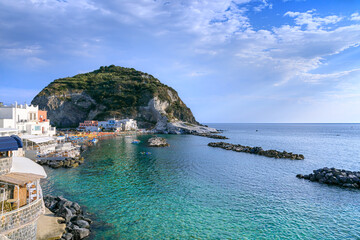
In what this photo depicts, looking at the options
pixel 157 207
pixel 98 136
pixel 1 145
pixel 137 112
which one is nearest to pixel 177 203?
pixel 157 207

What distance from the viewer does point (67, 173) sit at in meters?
29.8

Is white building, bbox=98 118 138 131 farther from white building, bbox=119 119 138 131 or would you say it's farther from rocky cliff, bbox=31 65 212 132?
rocky cliff, bbox=31 65 212 132

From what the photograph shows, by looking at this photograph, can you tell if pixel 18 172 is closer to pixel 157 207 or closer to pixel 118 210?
pixel 118 210

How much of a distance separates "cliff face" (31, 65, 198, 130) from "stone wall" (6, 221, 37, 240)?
11166cm

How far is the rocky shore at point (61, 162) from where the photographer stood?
110ft

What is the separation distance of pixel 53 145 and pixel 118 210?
3250cm

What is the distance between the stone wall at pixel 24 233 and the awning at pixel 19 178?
2.28 meters

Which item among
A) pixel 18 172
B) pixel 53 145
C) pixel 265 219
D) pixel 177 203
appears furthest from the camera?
pixel 53 145

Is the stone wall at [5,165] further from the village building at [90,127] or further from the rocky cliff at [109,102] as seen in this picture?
the rocky cliff at [109,102]

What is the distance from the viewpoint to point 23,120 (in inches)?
1742

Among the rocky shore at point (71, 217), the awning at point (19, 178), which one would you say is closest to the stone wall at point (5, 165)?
the awning at point (19, 178)

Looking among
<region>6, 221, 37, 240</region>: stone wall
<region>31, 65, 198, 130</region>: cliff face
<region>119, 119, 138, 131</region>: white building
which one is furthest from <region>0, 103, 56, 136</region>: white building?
<region>31, 65, 198, 130</region>: cliff face

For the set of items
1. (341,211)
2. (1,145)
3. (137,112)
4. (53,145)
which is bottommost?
(341,211)

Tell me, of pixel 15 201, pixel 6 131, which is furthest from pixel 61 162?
pixel 15 201
